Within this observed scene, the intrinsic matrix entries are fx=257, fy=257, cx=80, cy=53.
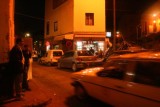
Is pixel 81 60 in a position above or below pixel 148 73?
below

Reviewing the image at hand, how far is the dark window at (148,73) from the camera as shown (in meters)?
5.19

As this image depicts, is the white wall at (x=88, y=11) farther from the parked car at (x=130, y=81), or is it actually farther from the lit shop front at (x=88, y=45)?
the parked car at (x=130, y=81)

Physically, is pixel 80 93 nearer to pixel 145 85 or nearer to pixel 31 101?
pixel 31 101

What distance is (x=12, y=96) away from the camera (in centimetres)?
841

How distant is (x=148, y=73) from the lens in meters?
5.37

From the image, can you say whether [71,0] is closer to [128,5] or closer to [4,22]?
[128,5]

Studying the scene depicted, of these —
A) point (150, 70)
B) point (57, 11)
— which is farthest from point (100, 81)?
point (57, 11)

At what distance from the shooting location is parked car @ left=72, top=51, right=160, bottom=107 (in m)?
5.20

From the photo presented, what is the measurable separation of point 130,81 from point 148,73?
522 millimetres

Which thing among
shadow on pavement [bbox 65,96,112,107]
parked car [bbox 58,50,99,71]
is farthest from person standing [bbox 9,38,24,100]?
parked car [bbox 58,50,99,71]

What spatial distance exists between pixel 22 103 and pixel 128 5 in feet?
107

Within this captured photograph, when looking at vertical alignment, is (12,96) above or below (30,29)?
below

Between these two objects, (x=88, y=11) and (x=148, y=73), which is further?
(x=88, y=11)

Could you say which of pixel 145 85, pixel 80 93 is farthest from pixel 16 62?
pixel 145 85
